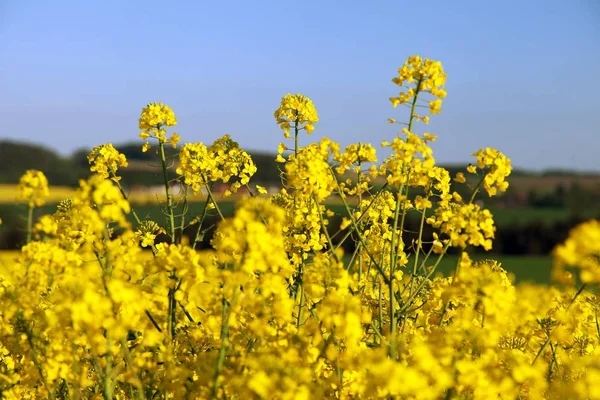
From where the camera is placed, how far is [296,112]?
5.92m

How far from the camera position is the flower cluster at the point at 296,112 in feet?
19.2

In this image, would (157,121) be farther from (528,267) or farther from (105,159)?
(528,267)

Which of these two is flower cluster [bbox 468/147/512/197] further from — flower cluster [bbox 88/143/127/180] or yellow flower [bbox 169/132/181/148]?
flower cluster [bbox 88/143/127/180]

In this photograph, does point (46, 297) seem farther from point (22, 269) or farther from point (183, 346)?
point (22, 269)

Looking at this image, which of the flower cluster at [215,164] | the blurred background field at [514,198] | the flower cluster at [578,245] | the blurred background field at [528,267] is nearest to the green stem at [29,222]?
the flower cluster at [215,164]

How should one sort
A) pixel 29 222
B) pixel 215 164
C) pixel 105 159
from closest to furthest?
pixel 29 222
pixel 215 164
pixel 105 159

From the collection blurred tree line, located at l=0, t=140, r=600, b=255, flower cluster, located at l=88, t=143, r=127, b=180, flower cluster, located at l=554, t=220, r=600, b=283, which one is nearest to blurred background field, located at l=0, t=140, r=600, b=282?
blurred tree line, located at l=0, t=140, r=600, b=255

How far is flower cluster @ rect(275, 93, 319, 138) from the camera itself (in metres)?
5.86

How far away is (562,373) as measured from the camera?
5453 mm

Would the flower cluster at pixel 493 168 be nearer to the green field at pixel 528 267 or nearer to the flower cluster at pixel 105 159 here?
the flower cluster at pixel 105 159

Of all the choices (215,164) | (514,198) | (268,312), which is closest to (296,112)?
(215,164)

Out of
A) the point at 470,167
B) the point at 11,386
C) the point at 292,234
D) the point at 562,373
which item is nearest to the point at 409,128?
the point at 470,167

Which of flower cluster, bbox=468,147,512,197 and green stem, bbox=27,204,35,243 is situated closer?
green stem, bbox=27,204,35,243

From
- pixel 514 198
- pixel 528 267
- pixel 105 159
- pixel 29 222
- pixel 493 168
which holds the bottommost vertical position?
pixel 528 267
